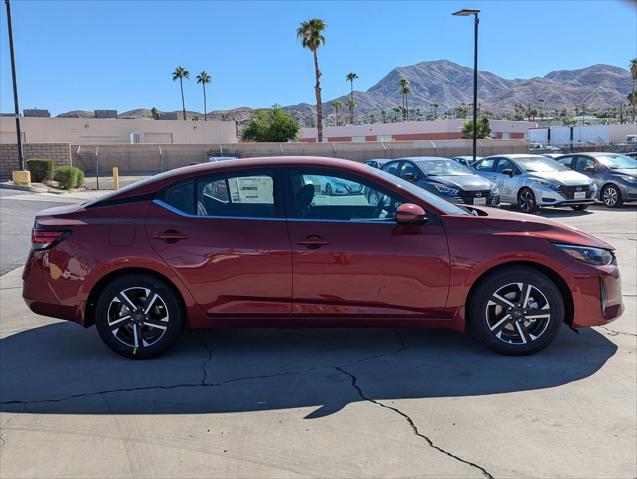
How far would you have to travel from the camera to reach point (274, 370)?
4.82 m

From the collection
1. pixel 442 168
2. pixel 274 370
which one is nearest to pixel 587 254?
pixel 274 370

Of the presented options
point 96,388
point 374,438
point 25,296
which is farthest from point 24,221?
point 374,438

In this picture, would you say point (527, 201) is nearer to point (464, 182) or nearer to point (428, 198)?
point (464, 182)

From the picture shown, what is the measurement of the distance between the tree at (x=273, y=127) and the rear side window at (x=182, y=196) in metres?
59.8

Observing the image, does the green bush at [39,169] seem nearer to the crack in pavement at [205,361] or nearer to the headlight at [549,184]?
the headlight at [549,184]

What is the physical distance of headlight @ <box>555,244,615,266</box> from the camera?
4934 millimetres

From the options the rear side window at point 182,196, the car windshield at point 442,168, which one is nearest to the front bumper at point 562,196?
the car windshield at point 442,168

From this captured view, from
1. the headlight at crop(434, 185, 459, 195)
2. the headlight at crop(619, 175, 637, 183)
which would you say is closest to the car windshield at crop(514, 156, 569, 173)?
the headlight at crop(619, 175, 637, 183)

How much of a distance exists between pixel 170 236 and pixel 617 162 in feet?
54.1

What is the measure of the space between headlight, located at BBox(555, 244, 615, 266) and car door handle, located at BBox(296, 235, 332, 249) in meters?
1.89

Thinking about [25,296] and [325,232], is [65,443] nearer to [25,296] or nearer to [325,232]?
[25,296]

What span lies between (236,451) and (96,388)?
1508 millimetres

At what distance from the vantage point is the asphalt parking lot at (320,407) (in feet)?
11.4

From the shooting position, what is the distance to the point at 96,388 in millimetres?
4555
